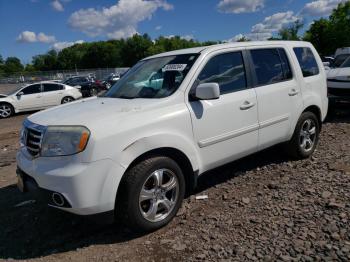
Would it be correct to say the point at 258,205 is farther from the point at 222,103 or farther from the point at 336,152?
the point at 336,152

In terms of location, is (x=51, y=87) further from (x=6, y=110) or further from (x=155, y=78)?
(x=155, y=78)

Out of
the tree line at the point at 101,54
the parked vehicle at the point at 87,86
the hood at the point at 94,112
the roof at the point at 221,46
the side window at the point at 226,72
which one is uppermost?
the tree line at the point at 101,54

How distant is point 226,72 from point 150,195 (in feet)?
5.79

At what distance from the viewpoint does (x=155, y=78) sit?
439 centimetres

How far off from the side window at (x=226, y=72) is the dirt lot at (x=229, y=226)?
4.38ft

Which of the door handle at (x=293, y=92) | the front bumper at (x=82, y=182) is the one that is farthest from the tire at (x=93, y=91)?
the front bumper at (x=82, y=182)

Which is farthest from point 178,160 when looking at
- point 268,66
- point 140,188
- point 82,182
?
point 268,66

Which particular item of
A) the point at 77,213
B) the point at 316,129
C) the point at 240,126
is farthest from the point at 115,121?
the point at 316,129

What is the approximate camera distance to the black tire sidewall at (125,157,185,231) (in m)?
3.45

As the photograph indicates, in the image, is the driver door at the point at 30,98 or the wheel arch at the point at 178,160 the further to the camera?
the driver door at the point at 30,98

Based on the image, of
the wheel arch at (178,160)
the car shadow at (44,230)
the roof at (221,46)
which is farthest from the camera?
the roof at (221,46)

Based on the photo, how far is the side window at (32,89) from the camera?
16667 mm

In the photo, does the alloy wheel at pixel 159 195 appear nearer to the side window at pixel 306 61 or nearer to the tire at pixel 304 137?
the tire at pixel 304 137

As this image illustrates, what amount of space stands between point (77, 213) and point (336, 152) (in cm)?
438
